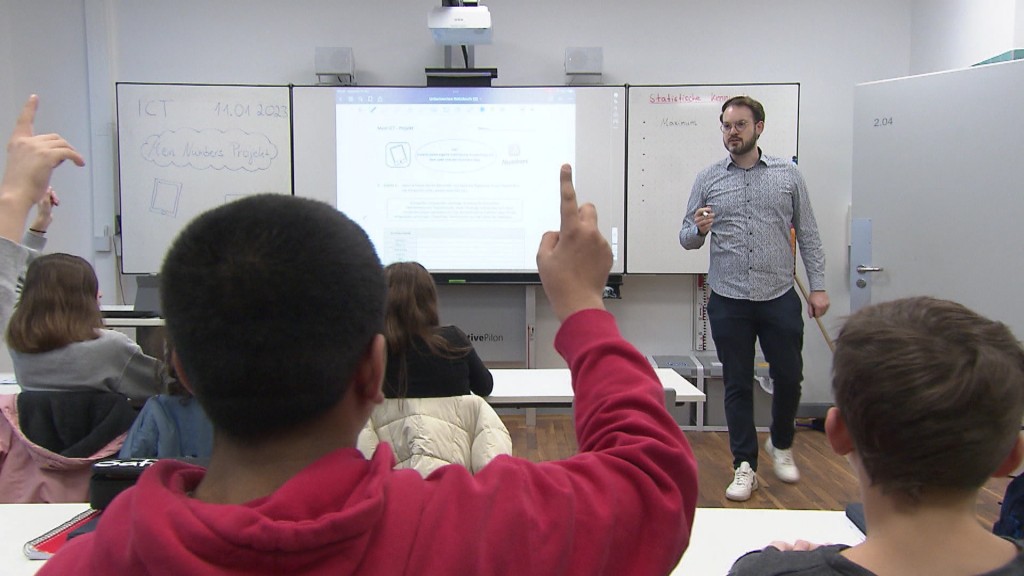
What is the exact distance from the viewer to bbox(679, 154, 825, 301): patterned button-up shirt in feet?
9.97

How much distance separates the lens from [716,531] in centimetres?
121

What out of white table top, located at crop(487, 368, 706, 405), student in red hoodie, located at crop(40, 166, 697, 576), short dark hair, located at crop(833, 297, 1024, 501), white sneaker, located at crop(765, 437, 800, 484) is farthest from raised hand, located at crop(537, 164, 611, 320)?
white sneaker, located at crop(765, 437, 800, 484)

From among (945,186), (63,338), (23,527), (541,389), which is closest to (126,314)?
(63,338)

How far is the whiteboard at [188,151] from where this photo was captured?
4230 millimetres

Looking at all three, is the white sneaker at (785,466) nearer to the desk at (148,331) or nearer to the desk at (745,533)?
the desk at (745,533)

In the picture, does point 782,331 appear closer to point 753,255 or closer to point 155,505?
point 753,255

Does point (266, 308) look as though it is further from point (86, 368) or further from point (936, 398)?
point (86, 368)

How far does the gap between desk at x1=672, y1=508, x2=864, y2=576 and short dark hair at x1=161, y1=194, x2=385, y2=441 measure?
78 centimetres

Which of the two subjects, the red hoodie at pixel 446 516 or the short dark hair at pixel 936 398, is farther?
the short dark hair at pixel 936 398

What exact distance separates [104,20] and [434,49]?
2053mm

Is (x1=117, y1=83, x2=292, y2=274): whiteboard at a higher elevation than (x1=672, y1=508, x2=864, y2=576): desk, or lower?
higher

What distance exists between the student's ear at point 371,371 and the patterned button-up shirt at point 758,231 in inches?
107

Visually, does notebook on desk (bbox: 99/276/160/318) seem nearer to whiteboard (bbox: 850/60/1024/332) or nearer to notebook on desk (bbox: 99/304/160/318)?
notebook on desk (bbox: 99/304/160/318)

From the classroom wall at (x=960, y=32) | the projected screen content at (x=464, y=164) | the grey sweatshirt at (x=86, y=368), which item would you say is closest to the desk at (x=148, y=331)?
the grey sweatshirt at (x=86, y=368)
